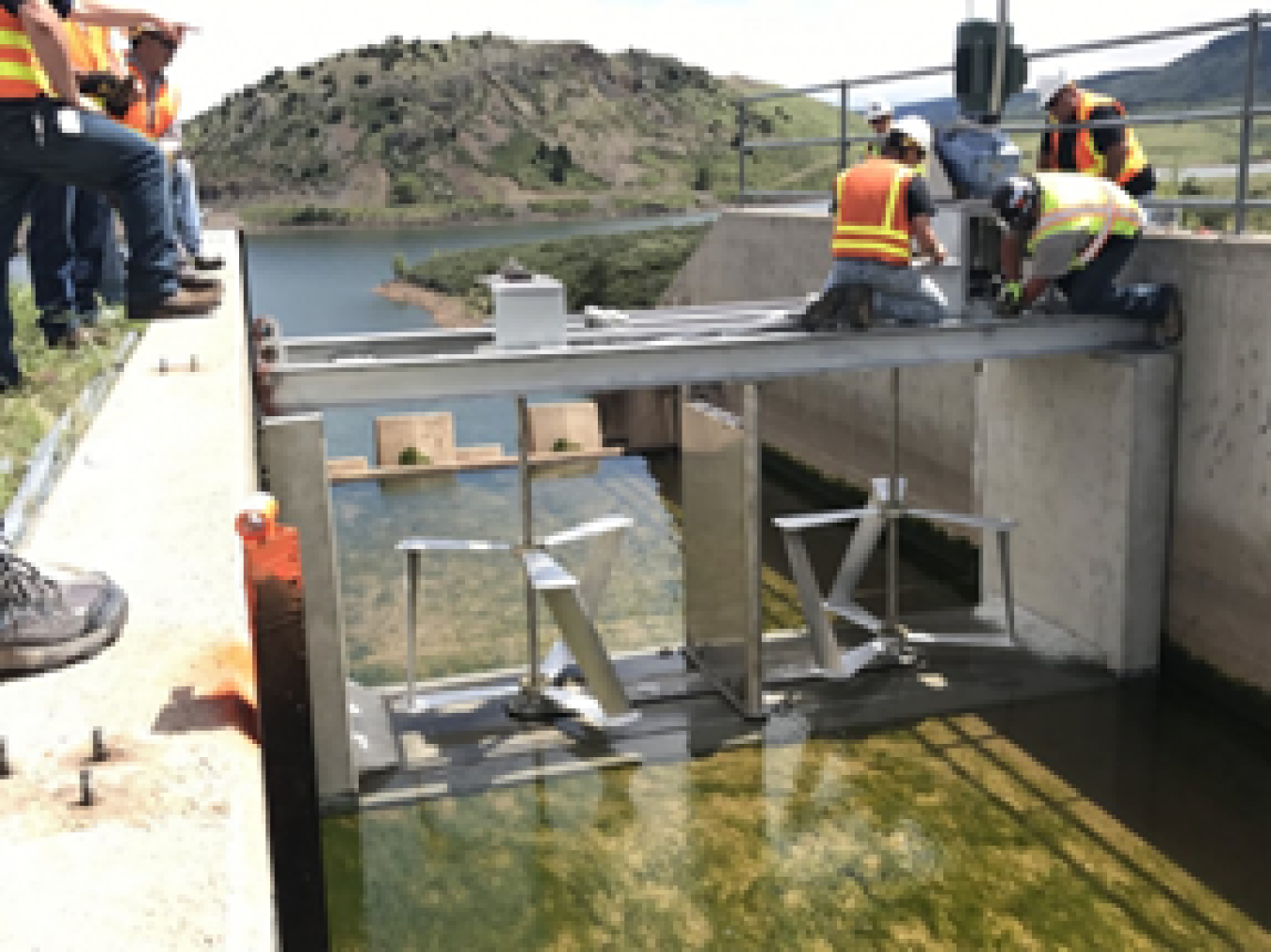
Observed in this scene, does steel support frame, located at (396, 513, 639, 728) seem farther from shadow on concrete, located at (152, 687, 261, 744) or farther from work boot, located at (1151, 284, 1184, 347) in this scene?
shadow on concrete, located at (152, 687, 261, 744)

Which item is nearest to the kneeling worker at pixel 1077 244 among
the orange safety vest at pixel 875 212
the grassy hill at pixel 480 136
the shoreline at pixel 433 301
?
the orange safety vest at pixel 875 212

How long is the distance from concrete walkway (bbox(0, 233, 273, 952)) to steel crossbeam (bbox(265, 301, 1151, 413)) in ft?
10.1

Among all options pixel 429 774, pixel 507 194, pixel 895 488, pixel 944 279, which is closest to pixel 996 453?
pixel 895 488

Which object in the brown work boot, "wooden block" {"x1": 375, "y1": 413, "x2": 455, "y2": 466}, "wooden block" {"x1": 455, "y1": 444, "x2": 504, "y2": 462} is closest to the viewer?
the brown work boot

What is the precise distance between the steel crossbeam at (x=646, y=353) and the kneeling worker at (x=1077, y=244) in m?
0.19

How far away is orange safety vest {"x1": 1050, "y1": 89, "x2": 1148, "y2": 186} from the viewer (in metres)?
9.89

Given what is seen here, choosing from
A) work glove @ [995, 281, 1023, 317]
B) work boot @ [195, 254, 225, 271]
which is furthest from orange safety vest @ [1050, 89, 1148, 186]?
work boot @ [195, 254, 225, 271]

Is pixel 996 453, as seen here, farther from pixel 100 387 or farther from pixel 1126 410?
pixel 100 387

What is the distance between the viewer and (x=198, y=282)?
6941mm

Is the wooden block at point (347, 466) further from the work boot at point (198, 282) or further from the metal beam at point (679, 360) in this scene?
the work boot at point (198, 282)

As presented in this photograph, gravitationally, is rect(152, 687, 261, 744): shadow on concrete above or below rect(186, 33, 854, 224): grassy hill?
below

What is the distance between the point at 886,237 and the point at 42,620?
6.44m

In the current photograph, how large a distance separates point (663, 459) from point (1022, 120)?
31.7 ft

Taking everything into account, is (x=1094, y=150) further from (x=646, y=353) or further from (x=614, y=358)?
(x=614, y=358)
